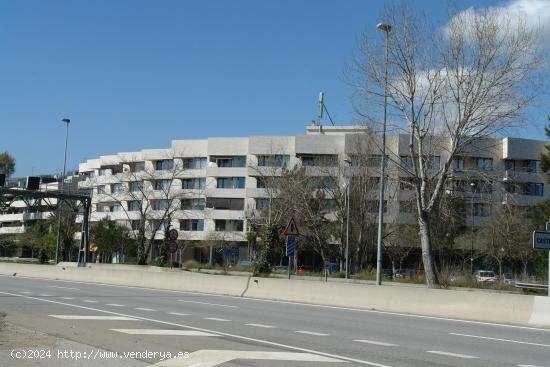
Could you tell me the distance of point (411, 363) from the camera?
10141 millimetres

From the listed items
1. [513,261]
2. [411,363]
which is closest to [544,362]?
[411,363]

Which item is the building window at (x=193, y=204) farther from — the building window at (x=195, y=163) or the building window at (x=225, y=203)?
the building window at (x=195, y=163)

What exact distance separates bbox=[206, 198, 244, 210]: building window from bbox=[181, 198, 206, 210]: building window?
2.92 ft

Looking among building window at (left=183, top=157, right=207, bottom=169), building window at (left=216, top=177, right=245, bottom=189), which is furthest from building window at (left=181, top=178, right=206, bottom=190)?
building window at (left=216, top=177, right=245, bottom=189)

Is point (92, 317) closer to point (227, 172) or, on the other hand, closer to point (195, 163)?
point (227, 172)

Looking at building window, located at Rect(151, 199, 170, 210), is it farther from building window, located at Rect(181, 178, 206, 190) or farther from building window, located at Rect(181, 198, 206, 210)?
building window, located at Rect(181, 178, 206, 190)

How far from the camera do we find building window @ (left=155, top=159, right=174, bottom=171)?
89.1 meters

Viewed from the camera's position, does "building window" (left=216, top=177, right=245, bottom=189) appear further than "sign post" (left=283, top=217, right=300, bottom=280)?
Yes

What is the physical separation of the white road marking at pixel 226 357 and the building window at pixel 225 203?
7155cm

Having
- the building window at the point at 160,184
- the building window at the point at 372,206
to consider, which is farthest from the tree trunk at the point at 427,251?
the building window at the point at 160,184

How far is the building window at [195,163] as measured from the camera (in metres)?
86.8

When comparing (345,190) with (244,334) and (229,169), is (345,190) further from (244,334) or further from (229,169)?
(244,334)

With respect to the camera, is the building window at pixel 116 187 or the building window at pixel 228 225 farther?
the building window at pixel 116 187

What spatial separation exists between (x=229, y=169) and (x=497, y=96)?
58.7 meters
